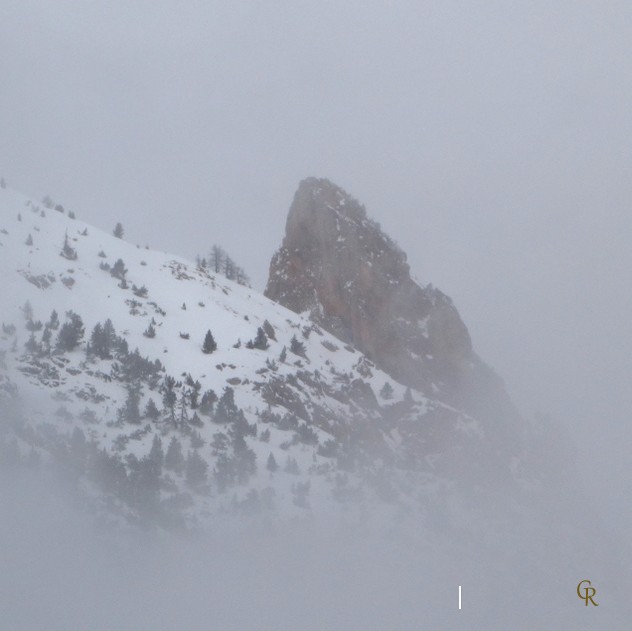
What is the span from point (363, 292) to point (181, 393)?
16.1 metres

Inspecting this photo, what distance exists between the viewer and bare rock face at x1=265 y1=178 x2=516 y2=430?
3584 cm

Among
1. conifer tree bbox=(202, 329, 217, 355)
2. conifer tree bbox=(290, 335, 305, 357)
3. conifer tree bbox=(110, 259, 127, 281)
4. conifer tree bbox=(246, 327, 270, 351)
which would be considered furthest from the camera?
conifer tree bbox=(290, 335, 305, 357)

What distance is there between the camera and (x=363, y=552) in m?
20.0

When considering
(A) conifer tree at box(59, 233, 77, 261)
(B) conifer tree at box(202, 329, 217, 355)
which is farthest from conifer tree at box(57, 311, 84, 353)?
(A) conifer tree at box(59, 233, 77, 261)

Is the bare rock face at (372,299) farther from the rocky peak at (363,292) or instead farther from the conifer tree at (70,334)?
the conifer tree at (70,334)

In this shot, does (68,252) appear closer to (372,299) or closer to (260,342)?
(260,342)

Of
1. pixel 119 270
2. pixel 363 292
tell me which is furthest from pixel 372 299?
pixel 119 270

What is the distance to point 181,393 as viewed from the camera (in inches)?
891

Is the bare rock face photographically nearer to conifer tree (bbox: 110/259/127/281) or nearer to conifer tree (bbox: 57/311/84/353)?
conifer tree (bbox: 110/259/127/281)

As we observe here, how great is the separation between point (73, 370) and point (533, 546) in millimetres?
14673

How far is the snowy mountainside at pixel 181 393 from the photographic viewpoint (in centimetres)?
1864

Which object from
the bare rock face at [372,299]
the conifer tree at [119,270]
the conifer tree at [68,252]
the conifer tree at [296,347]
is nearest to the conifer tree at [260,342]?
the conifer tree at [296,347]

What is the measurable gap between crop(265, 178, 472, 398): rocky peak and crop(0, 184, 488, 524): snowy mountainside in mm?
2338

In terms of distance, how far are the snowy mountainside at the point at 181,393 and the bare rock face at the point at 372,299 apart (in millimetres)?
2269
